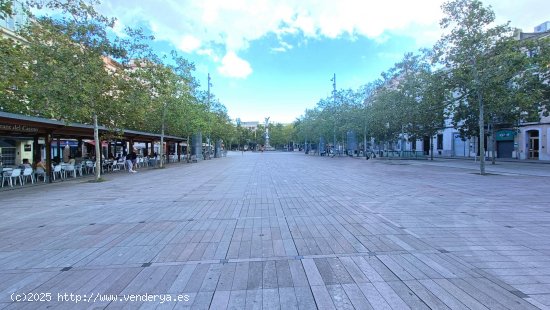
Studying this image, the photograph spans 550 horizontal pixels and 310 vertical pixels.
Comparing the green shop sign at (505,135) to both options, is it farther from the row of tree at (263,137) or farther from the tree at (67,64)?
the row of tree at (263,137)

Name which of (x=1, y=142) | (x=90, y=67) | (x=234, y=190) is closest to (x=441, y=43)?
(x=234, y=190)

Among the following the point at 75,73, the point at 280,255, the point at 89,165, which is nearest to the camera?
the point at 280,255

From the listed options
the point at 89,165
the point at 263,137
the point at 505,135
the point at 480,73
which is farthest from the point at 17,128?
the point at 263,137

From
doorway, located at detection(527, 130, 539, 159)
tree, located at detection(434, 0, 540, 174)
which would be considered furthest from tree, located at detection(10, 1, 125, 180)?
doorway, located at detection(527, 130, 539, 159)

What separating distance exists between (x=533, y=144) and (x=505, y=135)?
4.03 metres

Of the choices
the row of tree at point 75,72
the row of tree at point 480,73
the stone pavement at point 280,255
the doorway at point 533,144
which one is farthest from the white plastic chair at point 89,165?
the doorway at point 533,144

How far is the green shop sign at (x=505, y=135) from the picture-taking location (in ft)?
134

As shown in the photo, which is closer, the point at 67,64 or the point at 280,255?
the point at 280,255

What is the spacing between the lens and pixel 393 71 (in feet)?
129

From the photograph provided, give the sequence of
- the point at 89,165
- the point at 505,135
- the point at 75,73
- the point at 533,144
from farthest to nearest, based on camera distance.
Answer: the point at 505,135
the point at 533,144
the point at 89,165
the point at 75,73

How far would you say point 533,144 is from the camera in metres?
37.8

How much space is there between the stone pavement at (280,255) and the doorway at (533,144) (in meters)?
34.3

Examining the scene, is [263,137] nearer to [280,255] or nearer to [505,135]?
[505,135]

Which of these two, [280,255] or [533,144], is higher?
[533,144]
